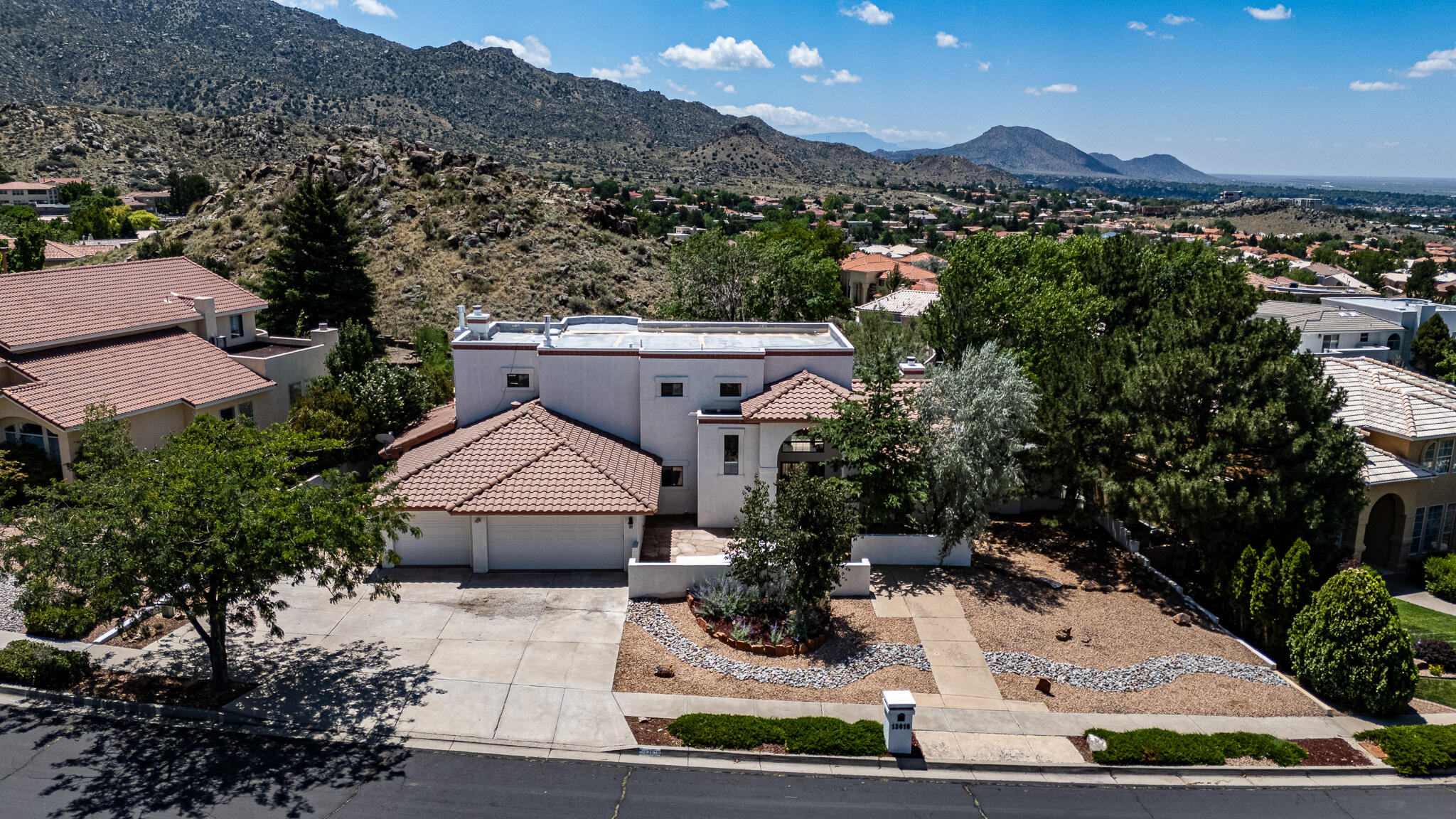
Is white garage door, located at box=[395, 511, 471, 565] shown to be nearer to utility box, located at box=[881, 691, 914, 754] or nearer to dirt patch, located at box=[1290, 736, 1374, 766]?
utility box, located at box=[881, 691, 914, 754]

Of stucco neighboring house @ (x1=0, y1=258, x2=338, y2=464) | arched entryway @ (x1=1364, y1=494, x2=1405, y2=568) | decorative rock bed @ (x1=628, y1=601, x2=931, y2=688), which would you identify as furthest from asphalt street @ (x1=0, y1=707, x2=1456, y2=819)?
arched entryway @ (x1=1364, y1=494, x2=1405, y2=568)

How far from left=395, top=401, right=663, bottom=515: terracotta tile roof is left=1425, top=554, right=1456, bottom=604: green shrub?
84.0 ft

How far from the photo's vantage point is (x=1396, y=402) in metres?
30.9

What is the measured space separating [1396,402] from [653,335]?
1051 inches

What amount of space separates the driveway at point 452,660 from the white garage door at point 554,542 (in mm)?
727

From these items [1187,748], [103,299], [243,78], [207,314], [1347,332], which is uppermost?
[243,78]

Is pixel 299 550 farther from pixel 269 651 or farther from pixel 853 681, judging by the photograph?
pixel 853 681

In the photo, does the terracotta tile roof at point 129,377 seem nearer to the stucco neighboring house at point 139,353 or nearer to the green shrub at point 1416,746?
the stucco neighboring house at point 139,353

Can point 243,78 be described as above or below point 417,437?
above

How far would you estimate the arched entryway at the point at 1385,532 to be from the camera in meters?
29.9

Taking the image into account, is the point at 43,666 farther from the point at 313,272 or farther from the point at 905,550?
the point at 313,272

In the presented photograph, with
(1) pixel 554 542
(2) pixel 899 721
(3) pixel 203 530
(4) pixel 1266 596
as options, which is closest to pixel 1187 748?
(2) pixel 899 721

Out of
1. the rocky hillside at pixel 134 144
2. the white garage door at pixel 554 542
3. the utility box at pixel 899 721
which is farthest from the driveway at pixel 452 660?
the rocky hillside at pixel 134 144

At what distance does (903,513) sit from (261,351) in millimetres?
28204
